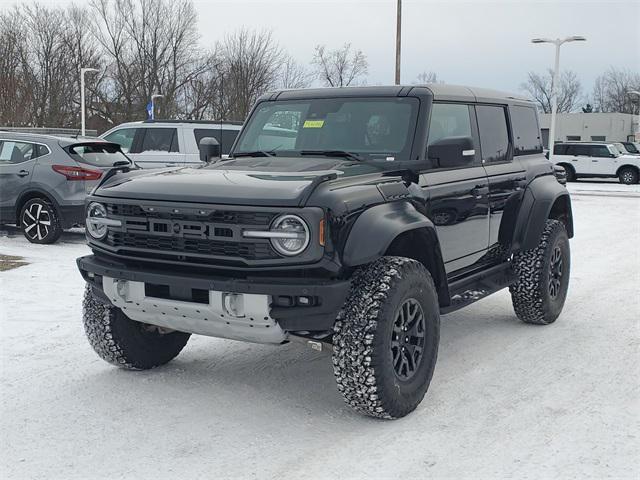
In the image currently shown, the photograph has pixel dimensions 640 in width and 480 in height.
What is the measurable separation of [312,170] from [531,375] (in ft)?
6.92

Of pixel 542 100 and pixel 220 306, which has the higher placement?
pixel 542 100

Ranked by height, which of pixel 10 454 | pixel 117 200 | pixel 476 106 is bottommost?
pixel 10 454

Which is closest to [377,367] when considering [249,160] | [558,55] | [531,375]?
[531,375]

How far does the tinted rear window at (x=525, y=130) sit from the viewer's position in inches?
263

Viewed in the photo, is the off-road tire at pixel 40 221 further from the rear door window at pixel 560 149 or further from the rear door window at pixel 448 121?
the rear door window at pixel 560 149

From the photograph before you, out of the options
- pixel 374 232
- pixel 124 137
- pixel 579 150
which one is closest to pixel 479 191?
pixel 374 232

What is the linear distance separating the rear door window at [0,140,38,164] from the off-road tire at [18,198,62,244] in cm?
65

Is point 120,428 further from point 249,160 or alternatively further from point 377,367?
point 249,160

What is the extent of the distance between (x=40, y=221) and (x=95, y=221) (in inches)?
275

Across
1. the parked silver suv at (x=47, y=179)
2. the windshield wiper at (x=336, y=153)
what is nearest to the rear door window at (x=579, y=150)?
the parked silver suv at (x=47, y=179)

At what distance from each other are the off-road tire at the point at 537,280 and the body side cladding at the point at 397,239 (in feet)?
5.39

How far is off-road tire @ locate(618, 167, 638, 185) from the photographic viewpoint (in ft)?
98.2

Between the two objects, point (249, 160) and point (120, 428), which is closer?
point (120, 428)

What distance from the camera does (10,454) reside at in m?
3.97
